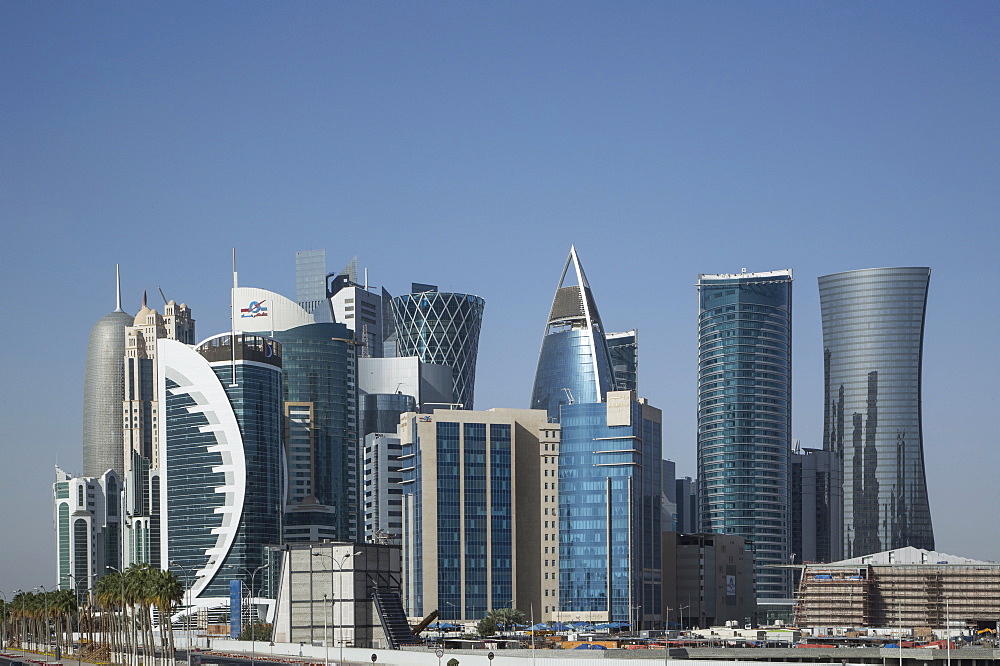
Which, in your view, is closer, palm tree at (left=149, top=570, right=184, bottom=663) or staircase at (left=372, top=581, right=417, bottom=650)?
palm tree at (left=149, top=570, right=184, bottom=663)

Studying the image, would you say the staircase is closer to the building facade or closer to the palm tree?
the building facade

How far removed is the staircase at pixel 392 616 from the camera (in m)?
173

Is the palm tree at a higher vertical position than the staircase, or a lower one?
higher

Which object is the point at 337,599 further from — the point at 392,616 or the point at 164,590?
the point at 164,590

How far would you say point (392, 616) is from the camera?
176125 millimetres

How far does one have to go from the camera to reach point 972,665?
630 feet

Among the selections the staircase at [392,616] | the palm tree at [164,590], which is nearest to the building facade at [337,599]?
the staircase at [392,616]

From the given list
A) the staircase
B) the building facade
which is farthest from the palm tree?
the staircase

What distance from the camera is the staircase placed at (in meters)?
173

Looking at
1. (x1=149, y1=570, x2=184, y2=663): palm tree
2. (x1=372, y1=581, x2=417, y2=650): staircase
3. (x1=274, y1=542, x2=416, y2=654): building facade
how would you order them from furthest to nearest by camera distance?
(x1=372, y1=581, x2=417, y2=650): staircase < (x1=274, y1=542, x2=416, y2=654): building facade < (x1=149, y1=570, x2=184, y2=663): palm tree

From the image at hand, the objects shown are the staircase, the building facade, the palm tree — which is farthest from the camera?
the staircase

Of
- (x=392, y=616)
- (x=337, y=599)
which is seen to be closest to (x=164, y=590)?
(x=337, y=599)

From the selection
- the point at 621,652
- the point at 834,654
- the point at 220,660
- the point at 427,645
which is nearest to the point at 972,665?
the point at 834,654

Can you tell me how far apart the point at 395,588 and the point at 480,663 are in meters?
39.3
